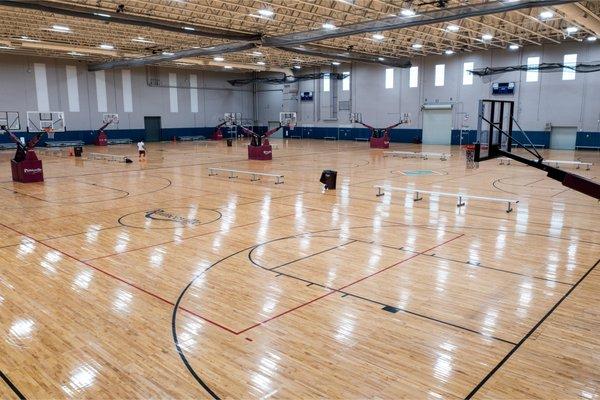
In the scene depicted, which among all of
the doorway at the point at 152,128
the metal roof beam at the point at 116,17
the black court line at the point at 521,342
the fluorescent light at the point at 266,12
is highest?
the fluorescent light at the point at 266,12

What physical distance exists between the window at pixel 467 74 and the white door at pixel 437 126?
8.55 ft

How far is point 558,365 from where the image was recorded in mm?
4848

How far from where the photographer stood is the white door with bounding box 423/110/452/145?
38281 mm

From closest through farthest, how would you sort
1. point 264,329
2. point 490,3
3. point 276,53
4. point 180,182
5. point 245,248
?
point 264,329 → point 245,248 → point 180,182 → point 490,3 → point 276,53

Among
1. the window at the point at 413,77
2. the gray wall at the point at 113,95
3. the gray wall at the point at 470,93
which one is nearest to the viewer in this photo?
the gray wall at the point at 470,93

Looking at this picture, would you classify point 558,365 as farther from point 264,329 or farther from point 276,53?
point 276,53

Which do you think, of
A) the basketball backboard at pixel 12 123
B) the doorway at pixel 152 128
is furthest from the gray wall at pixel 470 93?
the basketball backboard at pixel 12 123

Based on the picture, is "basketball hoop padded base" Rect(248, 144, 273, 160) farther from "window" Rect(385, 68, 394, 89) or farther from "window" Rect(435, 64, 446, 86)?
"window" Rect(385, 68, 394, 89)

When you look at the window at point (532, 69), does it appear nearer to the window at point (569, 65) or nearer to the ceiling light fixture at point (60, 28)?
the window at point (569, 65)

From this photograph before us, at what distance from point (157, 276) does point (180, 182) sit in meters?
10.9

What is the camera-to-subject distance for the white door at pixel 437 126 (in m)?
38.3

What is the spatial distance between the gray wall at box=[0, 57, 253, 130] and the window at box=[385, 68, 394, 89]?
17.5m

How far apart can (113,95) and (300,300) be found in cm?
3978

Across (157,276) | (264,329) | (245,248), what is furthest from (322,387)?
(245,248)
